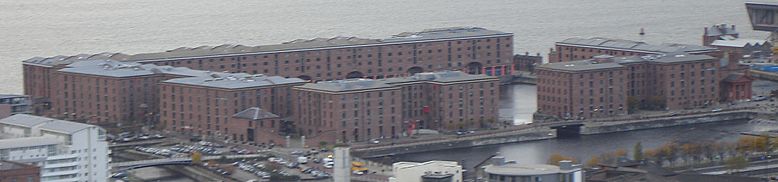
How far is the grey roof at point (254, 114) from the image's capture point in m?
19.9

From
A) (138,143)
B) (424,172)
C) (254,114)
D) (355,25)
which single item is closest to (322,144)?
(254,114)

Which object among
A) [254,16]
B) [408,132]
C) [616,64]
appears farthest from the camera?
[254,16]

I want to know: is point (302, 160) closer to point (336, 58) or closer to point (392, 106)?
point (392, 106)

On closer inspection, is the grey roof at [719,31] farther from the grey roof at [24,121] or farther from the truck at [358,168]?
the grey roof at [24,121]

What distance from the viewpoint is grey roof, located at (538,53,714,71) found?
21.8 m

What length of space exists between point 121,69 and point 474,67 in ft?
15.2

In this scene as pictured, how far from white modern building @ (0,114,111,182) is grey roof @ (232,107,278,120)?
4193 mm

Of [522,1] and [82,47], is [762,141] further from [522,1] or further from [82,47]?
[522,1]

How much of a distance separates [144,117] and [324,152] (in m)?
2.67


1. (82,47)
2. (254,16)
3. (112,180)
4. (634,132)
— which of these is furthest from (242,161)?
(254,16)

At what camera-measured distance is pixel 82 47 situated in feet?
97.5

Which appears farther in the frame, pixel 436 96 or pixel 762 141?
A: pixel 436 96

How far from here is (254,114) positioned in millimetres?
19906

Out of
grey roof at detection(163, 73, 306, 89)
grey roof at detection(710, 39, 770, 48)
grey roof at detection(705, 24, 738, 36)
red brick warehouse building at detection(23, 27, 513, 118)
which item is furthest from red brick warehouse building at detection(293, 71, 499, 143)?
grey roof at detection(705, 24, 738, 36)
